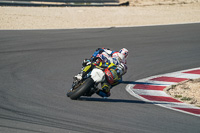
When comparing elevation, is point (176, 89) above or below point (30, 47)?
below

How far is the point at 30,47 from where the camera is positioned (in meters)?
13.6

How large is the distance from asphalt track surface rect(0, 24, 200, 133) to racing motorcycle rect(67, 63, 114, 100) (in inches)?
7.8

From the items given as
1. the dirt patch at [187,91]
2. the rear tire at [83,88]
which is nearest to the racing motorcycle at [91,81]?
the rear tire at [83,88]

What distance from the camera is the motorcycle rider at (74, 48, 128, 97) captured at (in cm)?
696

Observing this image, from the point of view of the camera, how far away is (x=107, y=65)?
721 centimetres

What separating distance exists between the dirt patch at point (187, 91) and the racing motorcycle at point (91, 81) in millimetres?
1876

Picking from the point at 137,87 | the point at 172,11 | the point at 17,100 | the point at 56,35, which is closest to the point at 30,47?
the point at 56,35

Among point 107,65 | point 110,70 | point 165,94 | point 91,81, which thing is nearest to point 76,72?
point 165,94

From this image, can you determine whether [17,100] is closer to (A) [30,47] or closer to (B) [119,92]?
(B) [119,92]

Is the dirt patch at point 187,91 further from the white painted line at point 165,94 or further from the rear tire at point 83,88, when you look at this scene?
the rear tire at point 83,88

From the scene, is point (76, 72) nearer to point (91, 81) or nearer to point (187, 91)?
point (187, 91)

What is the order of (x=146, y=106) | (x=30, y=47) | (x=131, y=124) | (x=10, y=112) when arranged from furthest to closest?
(x=30, y=47)
(x=146, y=106)
(x=10, y=112)
(x=131, y=124)

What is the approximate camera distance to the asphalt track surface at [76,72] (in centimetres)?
546

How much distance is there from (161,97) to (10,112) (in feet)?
11.6
